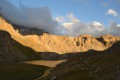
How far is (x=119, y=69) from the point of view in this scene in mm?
58656

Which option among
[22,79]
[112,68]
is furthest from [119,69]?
[22,79]

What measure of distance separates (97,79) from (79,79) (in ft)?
15.9

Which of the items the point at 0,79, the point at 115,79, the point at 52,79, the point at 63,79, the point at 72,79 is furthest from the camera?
the point at 0,79

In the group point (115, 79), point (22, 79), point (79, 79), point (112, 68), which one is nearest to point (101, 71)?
point (112, 68)

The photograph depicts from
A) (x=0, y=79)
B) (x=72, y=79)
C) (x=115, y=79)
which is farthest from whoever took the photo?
(x=0, y=79)

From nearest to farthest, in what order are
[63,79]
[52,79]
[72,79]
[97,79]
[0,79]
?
1. [97,79]
2. [72,79]
3. [63,79]
4. [52,79]
5. [0,79]

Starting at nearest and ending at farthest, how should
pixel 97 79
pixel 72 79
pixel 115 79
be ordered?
1. pixel 115 79
2. pixel 97 79
3. pixel 72 79

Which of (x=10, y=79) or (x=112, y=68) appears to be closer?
(x=112, y=68)

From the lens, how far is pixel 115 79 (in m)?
51.6

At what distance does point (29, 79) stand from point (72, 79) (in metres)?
44.0

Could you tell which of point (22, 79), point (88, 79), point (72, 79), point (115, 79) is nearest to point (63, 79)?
point (72, 79)

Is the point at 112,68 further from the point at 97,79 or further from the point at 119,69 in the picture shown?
the point at 97,79

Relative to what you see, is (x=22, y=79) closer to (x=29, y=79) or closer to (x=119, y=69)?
(x=29, y=79)

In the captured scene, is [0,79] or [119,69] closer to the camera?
[119,69]
